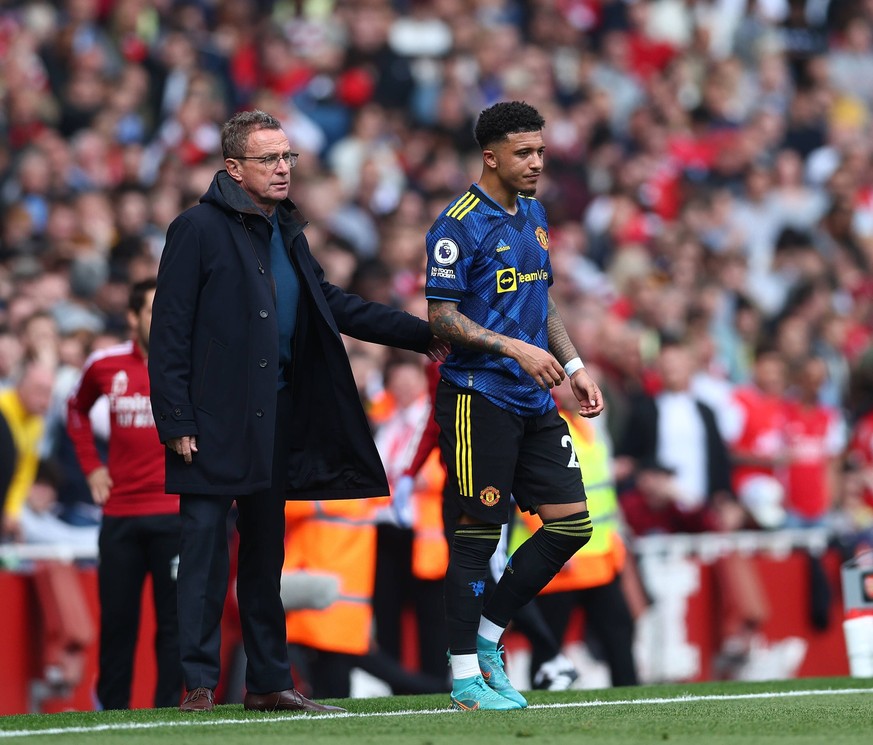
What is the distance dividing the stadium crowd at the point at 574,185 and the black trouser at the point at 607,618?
1.05m

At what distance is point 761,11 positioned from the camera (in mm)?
23750

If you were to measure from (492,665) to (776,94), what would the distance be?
1579 centimetres

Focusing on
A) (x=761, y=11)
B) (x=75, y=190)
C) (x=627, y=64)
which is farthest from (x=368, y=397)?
(x=761, y=11)

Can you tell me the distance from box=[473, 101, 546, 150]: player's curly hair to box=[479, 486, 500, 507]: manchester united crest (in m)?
1.33

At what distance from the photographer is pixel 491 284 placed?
7320 mm

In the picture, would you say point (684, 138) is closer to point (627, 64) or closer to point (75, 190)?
point (627, 64)

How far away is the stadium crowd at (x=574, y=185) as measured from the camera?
12977 mm

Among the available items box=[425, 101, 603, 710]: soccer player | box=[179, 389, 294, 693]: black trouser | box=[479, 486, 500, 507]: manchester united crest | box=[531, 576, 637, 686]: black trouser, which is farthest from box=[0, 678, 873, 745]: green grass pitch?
box=[531, 576, 637, 686]: black trouser

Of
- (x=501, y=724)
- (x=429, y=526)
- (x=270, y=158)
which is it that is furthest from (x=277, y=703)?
(x=429, y=526)

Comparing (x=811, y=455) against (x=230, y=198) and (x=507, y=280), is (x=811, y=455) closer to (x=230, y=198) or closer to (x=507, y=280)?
(x=507, y=280)

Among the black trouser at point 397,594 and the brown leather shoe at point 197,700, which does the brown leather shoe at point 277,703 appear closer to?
the brown leather shoe at point 197,700

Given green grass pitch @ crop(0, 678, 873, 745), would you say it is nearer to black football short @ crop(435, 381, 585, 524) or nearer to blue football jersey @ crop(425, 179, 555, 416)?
black football short @ crop(435, 381, 585, 524)

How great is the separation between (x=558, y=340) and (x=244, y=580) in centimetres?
156

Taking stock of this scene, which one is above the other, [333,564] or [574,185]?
[574,185]
